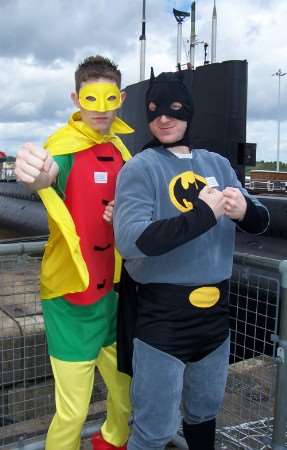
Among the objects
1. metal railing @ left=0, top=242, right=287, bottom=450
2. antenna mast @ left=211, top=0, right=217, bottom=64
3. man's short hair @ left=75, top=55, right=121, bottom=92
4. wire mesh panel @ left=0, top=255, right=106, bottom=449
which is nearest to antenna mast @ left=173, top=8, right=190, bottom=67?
antenna mast @ left=211, top=0, right=217, bottom=64

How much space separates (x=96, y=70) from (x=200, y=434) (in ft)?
5.44

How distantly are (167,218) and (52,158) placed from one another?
0.53 m

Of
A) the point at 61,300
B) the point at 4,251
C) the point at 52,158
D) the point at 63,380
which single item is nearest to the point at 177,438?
the point at 63,380

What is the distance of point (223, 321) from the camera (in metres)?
2.20

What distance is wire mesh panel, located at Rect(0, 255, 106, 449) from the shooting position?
320 cm

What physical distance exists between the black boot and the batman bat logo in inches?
38.2

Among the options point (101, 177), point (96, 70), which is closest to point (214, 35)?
point (96, 70)

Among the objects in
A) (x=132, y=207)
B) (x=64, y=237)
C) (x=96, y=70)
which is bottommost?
(x=64, y=237)

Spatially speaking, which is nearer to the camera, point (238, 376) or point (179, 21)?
point (238, 376)

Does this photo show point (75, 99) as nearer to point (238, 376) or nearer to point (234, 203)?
point (234, 203)

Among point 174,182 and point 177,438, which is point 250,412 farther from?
point 174,182

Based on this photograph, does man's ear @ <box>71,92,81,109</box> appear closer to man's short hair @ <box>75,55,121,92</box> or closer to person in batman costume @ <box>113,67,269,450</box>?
man's short hair @ <box>75,55,121,92</box>

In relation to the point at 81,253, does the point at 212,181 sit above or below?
above

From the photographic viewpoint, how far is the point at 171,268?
206cm
